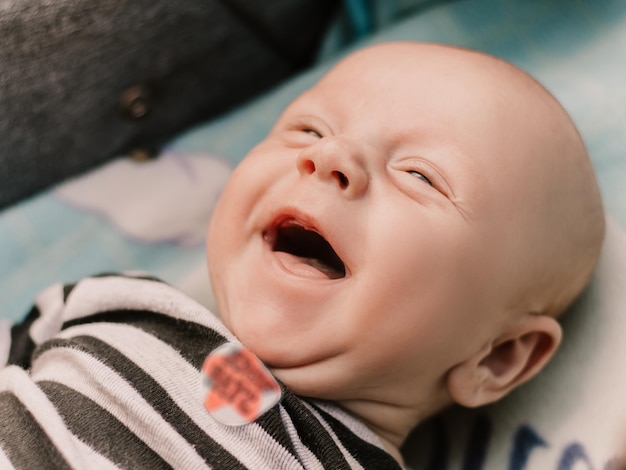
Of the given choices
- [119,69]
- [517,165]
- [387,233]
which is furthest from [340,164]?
[119,69]

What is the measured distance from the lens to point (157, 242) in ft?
3.77

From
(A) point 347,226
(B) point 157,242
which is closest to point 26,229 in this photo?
(B) point 157,242

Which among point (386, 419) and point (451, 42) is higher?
point (451, 42)

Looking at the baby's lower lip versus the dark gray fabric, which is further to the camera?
the dark gray fabric

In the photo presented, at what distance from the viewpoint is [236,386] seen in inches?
29.8

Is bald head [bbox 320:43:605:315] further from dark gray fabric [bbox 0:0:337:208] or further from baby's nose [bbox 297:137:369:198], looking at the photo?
dark gray fabric [bbox 0:0:337:208]

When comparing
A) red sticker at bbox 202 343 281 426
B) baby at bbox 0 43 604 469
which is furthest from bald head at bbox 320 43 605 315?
red sticker at bbox 202 343 281 426

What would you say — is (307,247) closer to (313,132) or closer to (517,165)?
(313,132)

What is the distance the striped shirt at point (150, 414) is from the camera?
723mm

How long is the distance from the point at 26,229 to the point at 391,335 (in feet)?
2.10

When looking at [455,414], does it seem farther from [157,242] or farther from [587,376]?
[157,242]

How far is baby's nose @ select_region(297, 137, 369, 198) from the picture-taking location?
2.41 feet

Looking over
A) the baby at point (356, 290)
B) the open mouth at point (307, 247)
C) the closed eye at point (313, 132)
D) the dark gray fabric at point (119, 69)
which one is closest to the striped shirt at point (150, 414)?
the baby at point (356, 290)

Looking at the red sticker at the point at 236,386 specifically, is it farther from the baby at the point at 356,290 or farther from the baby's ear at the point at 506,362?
the baby's ear at the point at 506,362
